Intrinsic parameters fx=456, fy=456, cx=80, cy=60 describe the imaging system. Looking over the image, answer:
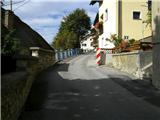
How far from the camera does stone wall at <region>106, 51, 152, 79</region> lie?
2405 cm

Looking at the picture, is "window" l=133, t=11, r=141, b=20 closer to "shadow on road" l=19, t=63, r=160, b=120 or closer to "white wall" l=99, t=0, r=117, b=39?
"white wall" l=99, t=0, r=117, b=39

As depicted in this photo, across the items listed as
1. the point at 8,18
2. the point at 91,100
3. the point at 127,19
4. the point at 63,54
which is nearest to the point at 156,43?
the point at 91,100

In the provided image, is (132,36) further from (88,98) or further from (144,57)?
(88,98)

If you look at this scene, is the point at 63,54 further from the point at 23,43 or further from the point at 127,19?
the point at 23,43

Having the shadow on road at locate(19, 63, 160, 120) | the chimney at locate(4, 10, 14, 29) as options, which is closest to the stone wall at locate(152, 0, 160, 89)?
the shadow on road at locate(19, 63, 160, 120)

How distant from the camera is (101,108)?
14414 mm

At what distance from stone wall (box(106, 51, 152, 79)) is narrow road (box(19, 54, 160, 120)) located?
114 cm

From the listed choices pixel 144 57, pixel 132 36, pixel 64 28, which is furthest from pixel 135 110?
pixel 64 28

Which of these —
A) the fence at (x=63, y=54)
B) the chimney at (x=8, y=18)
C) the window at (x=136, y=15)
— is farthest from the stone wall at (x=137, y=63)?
the fence at (x=63, y=54)

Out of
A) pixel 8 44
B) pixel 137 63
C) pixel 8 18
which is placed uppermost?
pixel 8 18

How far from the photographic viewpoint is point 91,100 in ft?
52.9

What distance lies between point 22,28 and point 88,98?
70.9ft

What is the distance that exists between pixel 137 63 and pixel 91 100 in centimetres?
999

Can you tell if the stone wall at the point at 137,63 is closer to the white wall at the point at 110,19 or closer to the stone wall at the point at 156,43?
the stone wall at the point at 156,43
